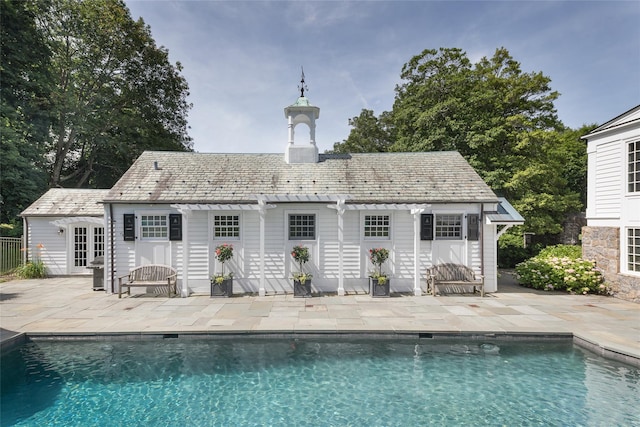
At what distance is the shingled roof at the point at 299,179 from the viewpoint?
10.9 meters

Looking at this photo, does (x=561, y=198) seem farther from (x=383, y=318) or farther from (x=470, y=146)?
(x=383, y=318)

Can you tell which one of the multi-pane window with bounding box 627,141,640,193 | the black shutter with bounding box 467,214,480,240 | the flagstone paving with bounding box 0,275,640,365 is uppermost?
the multi-pane window with bounding box 627,141,640,193

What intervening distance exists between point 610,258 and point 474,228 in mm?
4680

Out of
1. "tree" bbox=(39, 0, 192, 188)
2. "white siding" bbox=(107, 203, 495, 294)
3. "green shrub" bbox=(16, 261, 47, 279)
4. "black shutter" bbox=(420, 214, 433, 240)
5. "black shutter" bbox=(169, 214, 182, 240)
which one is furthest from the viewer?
"tree" bbox=(39, 0, 192, 188)

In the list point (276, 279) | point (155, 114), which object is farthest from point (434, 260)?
point (155, 114)

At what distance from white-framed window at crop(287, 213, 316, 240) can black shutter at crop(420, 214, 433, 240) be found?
3.99 m

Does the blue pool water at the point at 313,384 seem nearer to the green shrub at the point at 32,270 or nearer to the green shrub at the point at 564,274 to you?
the green shrub at the point at 564,274

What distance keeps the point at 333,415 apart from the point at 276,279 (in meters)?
6.56

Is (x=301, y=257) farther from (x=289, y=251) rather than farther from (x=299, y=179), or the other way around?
(x=299, y=179)

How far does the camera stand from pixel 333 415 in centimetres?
450

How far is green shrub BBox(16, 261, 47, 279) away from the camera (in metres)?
13.1

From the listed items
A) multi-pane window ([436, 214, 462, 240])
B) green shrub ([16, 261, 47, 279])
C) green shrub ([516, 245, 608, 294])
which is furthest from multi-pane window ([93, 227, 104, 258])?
green shrub ([516, 245, 608, 294])

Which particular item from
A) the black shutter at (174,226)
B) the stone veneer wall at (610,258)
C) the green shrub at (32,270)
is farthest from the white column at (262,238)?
the stone veneer wall at (610,258)

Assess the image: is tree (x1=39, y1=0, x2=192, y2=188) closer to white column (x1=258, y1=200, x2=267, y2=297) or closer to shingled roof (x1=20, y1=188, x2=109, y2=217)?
shingled roof (x1=20, y1=188, x2=109, y2=217)
